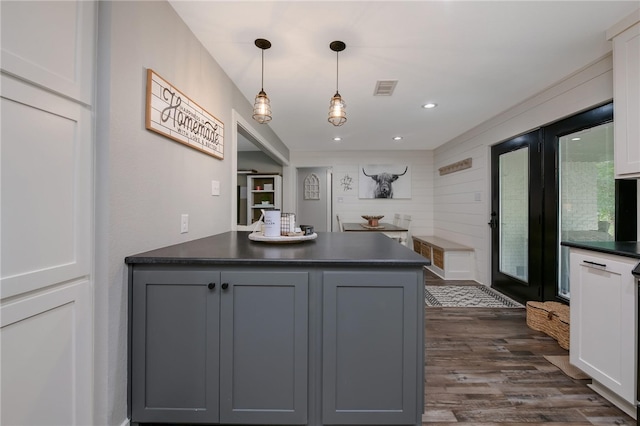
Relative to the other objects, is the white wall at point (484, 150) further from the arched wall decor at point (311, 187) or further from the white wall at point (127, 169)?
the white wall at point (127, 169)

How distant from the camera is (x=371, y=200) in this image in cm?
619

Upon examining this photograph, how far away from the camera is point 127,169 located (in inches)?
51.9

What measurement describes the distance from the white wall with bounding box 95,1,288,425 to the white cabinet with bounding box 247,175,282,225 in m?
4.06

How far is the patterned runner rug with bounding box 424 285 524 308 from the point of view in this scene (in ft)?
10.9

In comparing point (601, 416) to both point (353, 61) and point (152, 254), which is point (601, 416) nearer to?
point (152, 254)

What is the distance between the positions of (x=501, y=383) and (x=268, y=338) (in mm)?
1679

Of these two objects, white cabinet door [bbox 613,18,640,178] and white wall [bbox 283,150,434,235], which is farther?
white wall [bbox 283,150,434,235]

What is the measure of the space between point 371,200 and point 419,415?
508 cm

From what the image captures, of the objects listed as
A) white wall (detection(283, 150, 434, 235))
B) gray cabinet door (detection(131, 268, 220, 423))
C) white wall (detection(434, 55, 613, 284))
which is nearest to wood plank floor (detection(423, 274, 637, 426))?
gray cabinet door (detection(131, 268, 220, 423))

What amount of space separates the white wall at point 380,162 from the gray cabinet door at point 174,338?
4.83 m

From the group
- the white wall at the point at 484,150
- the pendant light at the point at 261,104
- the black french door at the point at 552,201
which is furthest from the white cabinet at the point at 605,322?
the pendant light at the point at 261,104

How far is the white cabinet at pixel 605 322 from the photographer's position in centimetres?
151

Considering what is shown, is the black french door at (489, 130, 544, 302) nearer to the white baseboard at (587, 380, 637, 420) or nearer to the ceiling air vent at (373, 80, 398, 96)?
the white baseboard at (587, 380, 637, 420)

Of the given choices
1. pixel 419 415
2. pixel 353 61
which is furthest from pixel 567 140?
pixel 419 415
